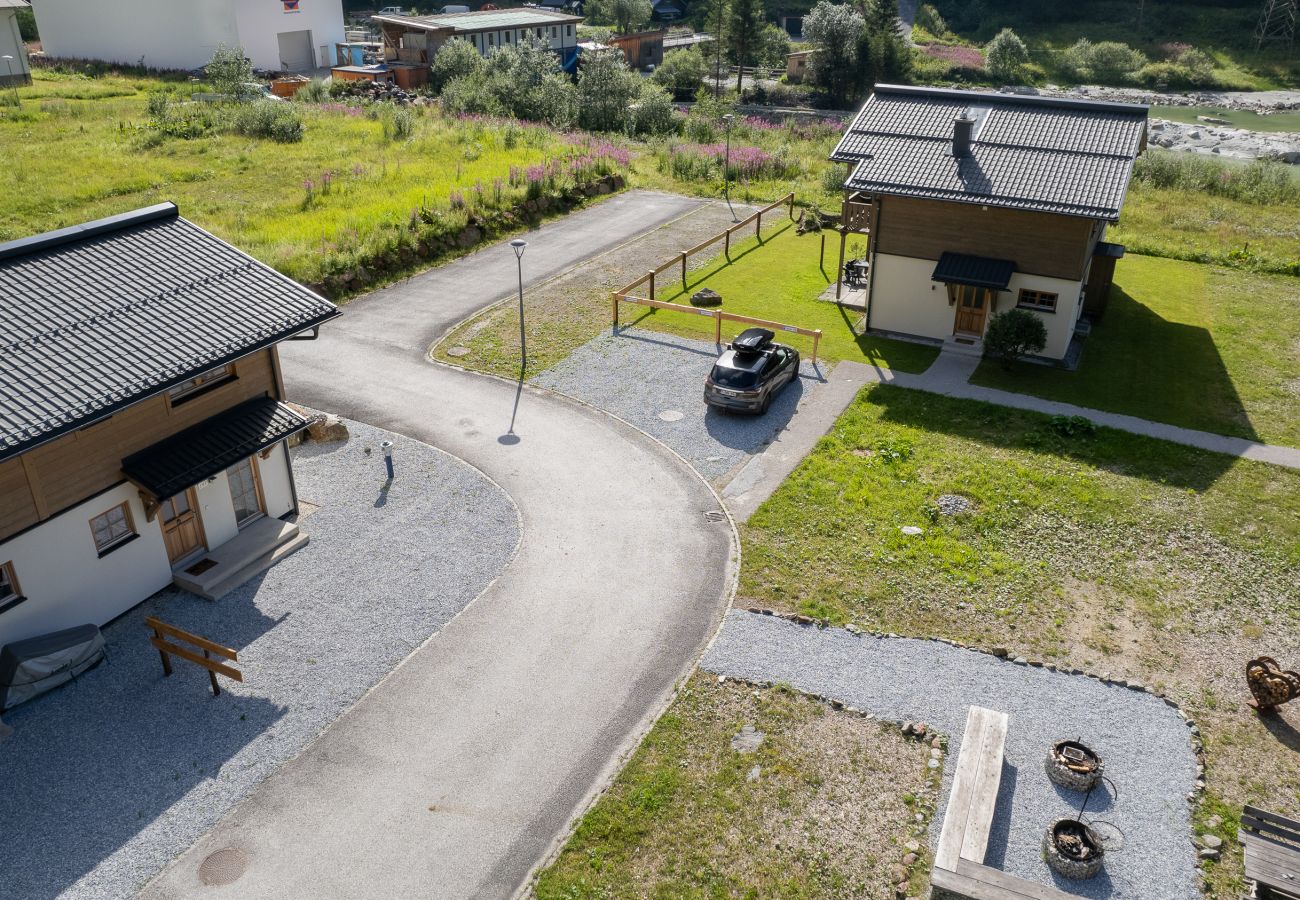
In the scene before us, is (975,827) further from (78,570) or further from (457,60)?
(457,60)

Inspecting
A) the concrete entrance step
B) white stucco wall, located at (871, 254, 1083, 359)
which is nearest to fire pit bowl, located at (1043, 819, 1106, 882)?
the concrete entrance step

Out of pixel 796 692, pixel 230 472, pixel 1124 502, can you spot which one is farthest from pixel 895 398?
pixel 230 472

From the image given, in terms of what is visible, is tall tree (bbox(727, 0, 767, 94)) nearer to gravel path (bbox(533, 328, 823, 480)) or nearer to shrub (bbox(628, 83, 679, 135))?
shrub (bbox(628, 83, 679, 135))

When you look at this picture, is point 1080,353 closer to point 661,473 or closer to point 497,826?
point 661,473

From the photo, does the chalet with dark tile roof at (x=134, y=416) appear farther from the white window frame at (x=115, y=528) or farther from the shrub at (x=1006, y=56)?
the shrub at (x=1006, y=56)

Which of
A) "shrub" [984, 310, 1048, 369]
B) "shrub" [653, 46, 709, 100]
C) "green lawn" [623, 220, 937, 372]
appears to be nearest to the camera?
"shrub" [984, 310, 1048, 369]

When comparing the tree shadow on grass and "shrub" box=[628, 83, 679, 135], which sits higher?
"shrub" box=[628, 83, 679, 135]
